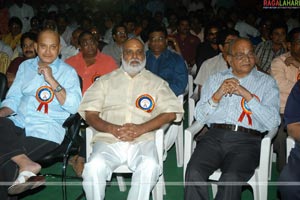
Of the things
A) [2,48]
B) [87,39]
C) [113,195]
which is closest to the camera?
[113,195]

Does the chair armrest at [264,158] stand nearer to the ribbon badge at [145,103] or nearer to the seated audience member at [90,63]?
the ribbon badge at [145,103]

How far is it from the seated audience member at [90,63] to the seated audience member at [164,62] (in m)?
0.48

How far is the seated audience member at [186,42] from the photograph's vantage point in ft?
22.7

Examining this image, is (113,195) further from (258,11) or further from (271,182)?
(258,11)

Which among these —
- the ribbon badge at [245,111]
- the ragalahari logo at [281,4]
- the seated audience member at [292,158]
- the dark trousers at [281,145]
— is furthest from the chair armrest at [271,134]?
the ragalahari logo at [281,4]

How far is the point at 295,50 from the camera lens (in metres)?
3.98

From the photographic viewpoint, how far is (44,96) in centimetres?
358

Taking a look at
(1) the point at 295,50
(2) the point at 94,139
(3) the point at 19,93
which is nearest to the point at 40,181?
(2) the point at 94,139

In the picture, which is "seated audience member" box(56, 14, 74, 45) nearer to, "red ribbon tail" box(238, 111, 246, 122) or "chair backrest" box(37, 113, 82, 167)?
"chair backrest" box(37, 113, 82, 167)

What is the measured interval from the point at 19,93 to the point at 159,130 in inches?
50.3

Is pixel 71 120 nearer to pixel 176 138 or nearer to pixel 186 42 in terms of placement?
pixel 176 138

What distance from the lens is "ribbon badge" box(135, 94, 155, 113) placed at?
3.57 m

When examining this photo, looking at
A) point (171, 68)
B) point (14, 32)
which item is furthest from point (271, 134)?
point (14, 32)

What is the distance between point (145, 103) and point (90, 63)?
1212mm
